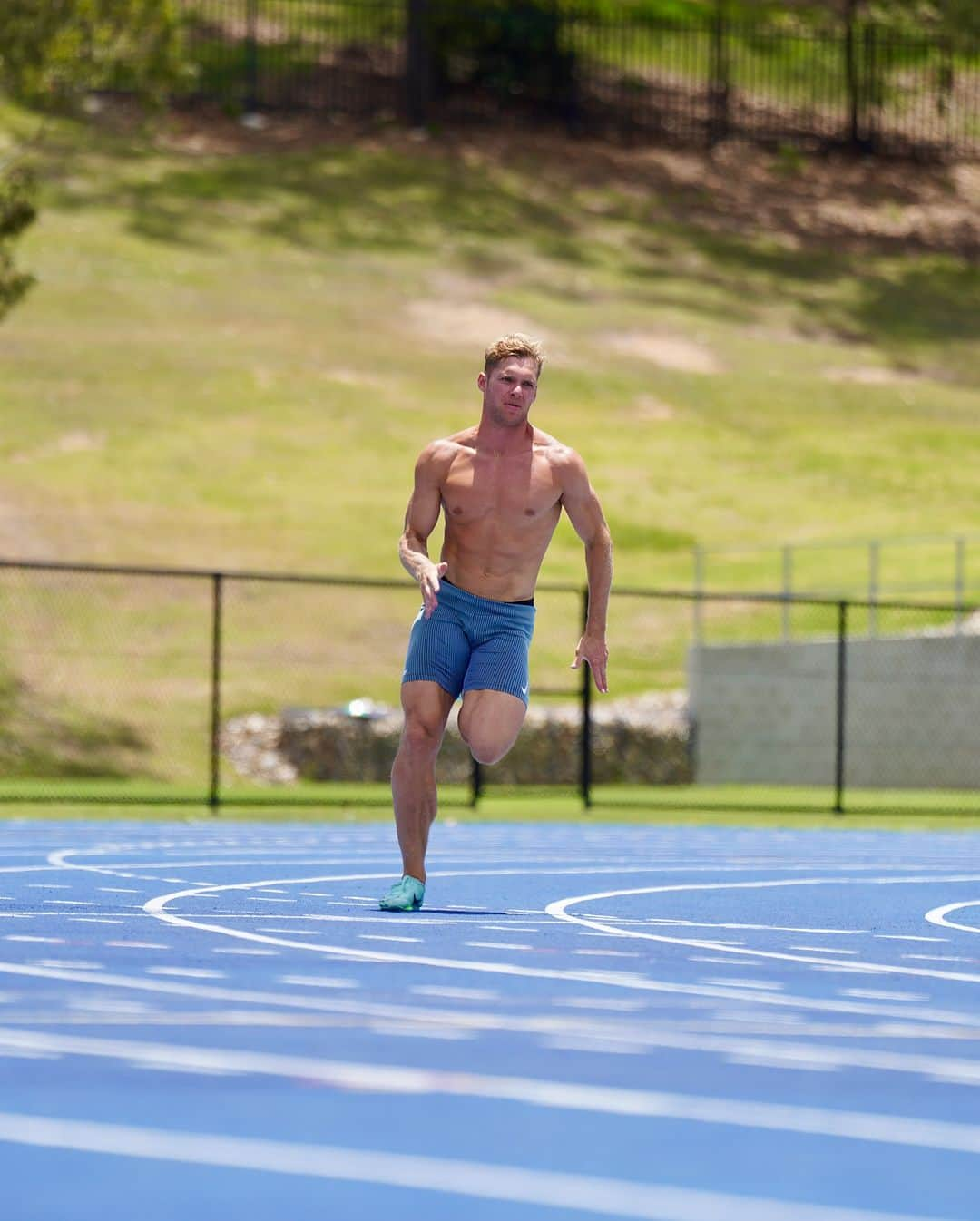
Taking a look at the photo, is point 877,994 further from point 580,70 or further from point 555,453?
point 580,70

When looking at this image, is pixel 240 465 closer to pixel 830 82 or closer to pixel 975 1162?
pixel 830 82

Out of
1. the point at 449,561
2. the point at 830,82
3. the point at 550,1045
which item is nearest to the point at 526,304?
the point at 830,82

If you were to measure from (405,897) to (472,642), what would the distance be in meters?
1.16

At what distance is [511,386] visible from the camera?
34.0 ft

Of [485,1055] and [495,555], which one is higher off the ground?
[495,555]

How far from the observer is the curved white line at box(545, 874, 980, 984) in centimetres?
851

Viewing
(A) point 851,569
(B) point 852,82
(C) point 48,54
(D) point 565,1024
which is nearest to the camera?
(D) point 565,1024

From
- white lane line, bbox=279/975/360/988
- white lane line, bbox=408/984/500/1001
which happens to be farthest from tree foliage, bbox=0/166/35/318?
white lane line, bbox=408/984/500/1001

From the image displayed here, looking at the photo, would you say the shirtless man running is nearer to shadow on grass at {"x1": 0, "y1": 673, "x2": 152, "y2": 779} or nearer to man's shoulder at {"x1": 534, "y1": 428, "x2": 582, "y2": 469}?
man's shoulder at {"x1": 534, "y1": 428, "x2": 582, "y2": 469}

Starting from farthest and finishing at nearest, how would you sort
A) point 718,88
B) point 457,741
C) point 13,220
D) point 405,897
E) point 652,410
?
point 718,88 < point 652,410 < point 13,220 < point 457,741 < point 405,897

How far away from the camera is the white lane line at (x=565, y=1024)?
6113mm

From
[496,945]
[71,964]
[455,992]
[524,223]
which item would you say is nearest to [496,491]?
[496,945]

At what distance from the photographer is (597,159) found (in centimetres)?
7456

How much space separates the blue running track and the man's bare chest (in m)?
1.74
